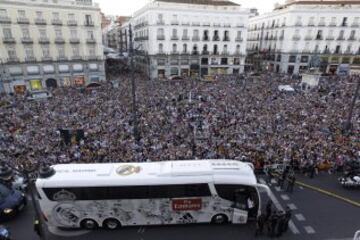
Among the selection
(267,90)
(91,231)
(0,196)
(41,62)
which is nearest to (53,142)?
(0,196)

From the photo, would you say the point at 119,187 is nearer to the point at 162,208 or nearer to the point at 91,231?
the point at 162,208

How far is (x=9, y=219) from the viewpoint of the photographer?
38.1ft

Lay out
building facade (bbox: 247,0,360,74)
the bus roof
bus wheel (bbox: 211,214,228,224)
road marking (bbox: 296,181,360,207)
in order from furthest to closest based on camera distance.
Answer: building facade (bbox: 247,0,360,74)
road marking (bbox: 296,181,360,207)
bus wheel (bbox: 211,214,228,224)
the bus roof

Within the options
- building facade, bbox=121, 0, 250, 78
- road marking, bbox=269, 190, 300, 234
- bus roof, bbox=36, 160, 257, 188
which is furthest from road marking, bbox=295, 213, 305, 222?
building facade, bbox=121, 0, 250, 78

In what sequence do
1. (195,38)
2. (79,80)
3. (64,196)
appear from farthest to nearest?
1. (195,38)
2. (79,80)
3. (64,196)

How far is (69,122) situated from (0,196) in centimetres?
1052

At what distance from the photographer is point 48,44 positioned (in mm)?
42156

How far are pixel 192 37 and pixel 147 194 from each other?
4766cm

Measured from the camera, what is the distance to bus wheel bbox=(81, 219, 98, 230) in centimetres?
1084

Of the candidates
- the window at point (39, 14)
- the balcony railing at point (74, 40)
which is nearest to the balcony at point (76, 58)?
the balcony railing at point (74, 40)

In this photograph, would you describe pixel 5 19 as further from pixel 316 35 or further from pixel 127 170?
pixel 316 35

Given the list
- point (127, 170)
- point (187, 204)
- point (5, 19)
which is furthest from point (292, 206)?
point (5, 19)

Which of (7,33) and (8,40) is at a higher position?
(7,33)

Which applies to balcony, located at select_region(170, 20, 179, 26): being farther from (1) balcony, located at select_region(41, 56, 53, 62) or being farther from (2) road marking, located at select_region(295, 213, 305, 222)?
(2) road marking, located at select_region(295, 213, 305, 222)
